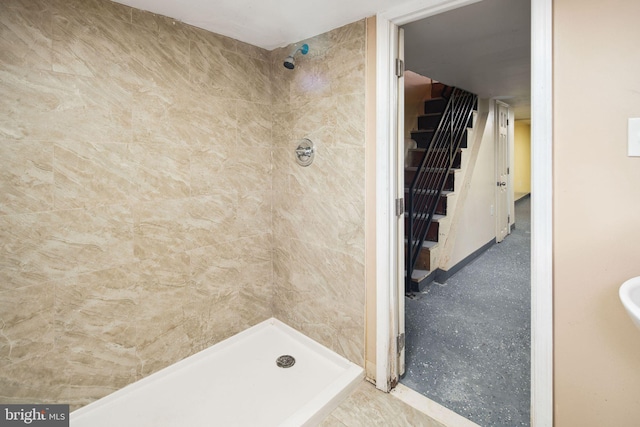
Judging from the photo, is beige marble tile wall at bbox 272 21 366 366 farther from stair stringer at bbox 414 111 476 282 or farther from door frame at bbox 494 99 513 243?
door frame at bbox 494 99 513 243

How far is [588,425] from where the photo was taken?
3.86 feet

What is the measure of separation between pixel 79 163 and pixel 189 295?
967mm

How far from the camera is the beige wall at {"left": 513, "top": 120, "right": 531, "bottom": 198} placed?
851cm

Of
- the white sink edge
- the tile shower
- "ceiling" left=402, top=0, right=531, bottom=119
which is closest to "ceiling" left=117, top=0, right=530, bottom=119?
"ceiling" left=402, top=0, right=531, bottom=119

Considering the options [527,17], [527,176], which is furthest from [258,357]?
[527,176]

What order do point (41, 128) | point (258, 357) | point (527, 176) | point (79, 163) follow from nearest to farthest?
point (41, 128), point (79, 163), point (258, 357), point (527, 176)

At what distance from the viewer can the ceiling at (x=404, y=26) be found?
1627 millimetres

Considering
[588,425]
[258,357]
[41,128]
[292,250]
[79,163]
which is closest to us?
[588,425]

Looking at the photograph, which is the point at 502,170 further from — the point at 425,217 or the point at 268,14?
the point at 268,14

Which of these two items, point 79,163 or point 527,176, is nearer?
point 79,163

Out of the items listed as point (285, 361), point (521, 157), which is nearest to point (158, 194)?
point (285, 361)

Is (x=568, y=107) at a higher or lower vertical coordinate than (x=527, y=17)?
lower

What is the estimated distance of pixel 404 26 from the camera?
6.39ft

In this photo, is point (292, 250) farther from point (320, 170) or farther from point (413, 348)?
point (413, 348)
